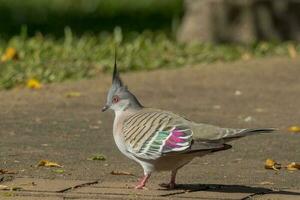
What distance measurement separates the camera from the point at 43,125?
9047mm

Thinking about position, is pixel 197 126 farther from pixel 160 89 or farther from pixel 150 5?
Result: pixel 150 5

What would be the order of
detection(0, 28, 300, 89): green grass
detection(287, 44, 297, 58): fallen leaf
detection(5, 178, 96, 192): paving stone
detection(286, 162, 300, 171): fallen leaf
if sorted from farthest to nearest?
1. detection(287, 44, 297, 58): fallen leaf
2. detection(0, 28, 300, 89): green grass
3. detection(286, 162, 300, 171): fallen leaf
4. detection(5, 178, 96, 192): paving stone

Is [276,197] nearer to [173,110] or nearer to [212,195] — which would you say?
[212,195]

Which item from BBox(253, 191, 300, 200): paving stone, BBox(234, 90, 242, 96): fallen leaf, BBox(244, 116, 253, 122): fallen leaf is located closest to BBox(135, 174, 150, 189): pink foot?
BBox(253, 191, 300, 200): paving stone

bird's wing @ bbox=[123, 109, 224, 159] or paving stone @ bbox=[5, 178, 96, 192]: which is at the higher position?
bird's wing @ bbox=[123, 109, 224, 159]

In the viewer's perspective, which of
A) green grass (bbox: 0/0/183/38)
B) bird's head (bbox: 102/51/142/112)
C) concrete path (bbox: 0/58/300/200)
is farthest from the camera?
green grass (bbox: 0/0/183/38)

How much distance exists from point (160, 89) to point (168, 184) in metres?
4.86

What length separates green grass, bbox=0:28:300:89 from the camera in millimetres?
11727

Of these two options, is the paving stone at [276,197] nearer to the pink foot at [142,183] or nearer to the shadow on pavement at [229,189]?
the shadow on pavement at [229,189]

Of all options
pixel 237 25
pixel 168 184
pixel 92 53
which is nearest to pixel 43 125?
pixel 168 184

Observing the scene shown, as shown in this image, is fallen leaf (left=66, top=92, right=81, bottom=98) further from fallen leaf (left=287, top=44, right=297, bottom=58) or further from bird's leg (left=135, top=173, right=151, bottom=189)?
bird's leg (left=135, top=173, right=151, bottom=189)

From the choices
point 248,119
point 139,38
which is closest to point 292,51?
point 139,38

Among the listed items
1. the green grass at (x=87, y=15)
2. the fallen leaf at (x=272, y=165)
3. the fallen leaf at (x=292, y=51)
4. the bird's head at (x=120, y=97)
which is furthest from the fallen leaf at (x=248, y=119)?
the green grass at (x=87, y=15)

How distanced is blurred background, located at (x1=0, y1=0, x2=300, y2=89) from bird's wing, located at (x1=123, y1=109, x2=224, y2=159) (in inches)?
192
